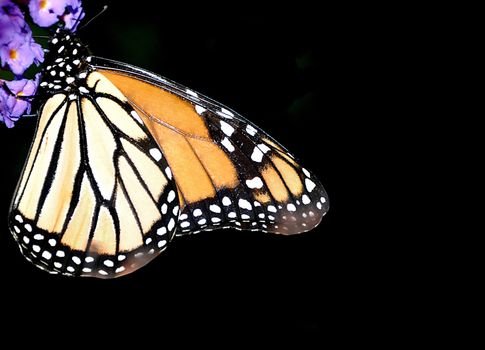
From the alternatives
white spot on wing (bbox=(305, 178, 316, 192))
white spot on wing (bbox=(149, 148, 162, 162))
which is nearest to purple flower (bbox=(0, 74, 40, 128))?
white spot on wing (bbox=(149, 148, 162, 162))

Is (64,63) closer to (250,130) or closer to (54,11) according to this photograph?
(54,11)

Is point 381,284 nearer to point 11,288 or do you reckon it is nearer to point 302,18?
point 302,18

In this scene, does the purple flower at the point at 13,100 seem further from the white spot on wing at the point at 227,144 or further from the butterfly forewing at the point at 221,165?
the white spot on wing at the point at 227,144

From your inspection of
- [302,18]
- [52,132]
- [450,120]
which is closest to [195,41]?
[302,18]

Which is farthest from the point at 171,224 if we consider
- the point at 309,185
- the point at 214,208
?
the point at 309,185

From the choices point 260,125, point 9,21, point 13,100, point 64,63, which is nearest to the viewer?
point 9,21

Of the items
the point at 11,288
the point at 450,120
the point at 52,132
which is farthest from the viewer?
the point at 450,120
